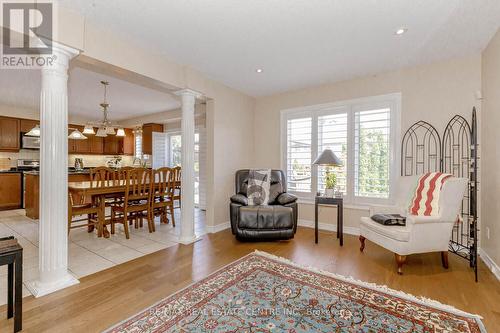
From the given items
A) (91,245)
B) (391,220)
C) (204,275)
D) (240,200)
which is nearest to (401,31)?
(391,220)

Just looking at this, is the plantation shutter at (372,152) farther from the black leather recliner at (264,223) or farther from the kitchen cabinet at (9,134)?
the kitchen cabinet at (9,134)

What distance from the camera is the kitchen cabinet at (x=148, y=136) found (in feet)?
22.6

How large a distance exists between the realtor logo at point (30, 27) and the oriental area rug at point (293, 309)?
8.03ft

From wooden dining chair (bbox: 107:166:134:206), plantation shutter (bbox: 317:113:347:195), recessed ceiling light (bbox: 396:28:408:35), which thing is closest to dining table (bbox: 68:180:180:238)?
wooden dining chair (bbox: 107:166:134:206)

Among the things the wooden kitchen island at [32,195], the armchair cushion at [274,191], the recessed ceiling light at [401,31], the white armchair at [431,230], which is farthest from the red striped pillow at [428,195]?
the wooden kitchen island at [32,195]

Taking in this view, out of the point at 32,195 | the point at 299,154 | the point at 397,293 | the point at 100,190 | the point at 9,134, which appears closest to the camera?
the point at 397,293

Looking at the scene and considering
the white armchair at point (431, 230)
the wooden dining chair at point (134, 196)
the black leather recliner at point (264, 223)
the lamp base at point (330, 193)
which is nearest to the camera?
the white armchair at point (431, 230)

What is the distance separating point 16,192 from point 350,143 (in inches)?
305

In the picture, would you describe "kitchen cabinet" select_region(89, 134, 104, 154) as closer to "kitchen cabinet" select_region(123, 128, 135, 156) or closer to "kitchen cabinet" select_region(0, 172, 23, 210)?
"kitchen cabinet" select_region(123, 128, 135, 156)

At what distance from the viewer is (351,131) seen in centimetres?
409

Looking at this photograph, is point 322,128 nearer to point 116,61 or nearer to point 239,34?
point 239,34

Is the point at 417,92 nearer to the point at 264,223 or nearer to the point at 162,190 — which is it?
the point at 264,223

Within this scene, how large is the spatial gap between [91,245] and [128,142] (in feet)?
17.0

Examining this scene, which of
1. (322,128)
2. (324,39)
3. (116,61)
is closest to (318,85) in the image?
(322,128)
